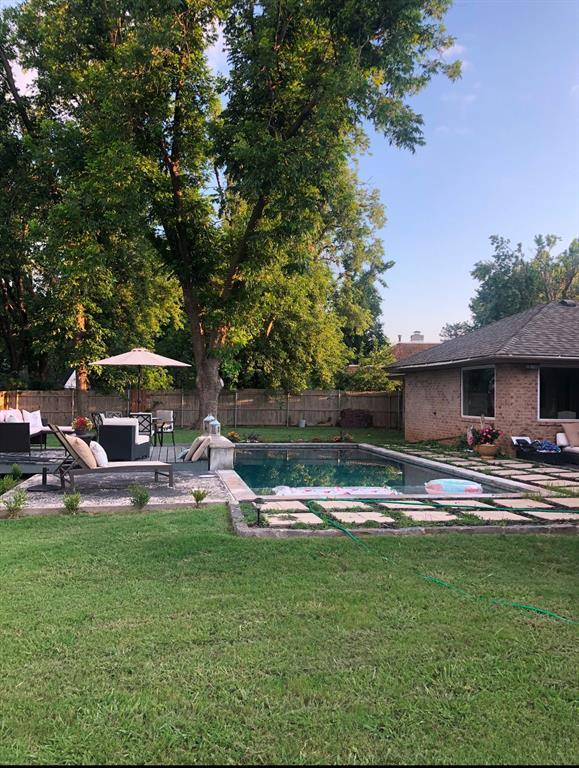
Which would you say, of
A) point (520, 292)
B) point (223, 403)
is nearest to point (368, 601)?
point (223, 403)

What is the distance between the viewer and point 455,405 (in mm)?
15742

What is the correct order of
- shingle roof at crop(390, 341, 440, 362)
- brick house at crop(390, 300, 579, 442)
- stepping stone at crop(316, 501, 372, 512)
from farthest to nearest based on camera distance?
1. shingle roof at crop(390, 341, 440, 362)
2. brick house at crop(390, 300, 579, 442)
3. stepping stone at crop(316, 501, 372, 512)

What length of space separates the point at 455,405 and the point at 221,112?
35.5 ft

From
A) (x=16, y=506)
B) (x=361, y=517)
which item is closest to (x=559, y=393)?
(x=361, y=517)

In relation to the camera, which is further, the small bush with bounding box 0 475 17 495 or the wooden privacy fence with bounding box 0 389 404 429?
the wooden privacy fence with bounding box 0 389 404 429

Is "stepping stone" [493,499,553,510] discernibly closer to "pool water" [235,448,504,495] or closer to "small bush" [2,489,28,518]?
"pool water" [235,448,504,495]

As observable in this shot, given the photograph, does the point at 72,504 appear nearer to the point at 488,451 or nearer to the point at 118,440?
the point at 118,440

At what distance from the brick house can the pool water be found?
2768 mm

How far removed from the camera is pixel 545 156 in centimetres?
1477

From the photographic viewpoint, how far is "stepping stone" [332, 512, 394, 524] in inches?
232

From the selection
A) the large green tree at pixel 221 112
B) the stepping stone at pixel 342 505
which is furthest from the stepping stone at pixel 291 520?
the large green tree at pixel 221 112

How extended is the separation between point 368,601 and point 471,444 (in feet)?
36.6

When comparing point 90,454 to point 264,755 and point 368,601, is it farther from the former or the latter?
point 264,755

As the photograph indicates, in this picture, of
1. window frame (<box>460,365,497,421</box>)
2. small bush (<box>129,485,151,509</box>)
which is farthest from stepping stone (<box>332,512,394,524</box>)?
window frame (<box>460,365,497,421</box>)
